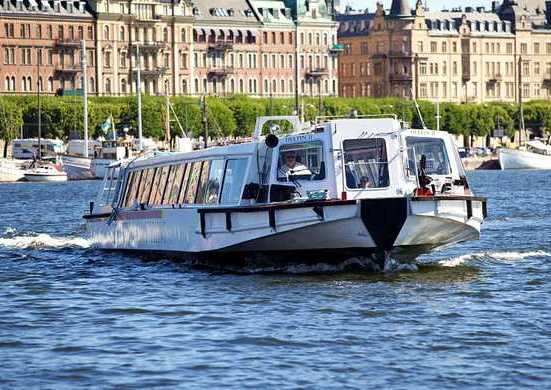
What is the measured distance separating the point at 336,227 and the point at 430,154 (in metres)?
3.62

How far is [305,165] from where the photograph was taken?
129 feet

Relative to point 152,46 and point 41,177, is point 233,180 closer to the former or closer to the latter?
point 41,177

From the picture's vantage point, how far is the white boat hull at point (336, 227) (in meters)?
37.7

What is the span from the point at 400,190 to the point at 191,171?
21.0ft

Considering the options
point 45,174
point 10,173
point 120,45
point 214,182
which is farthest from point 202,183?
point 120,45

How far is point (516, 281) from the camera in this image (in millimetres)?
38688

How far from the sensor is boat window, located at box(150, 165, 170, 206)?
45281mm

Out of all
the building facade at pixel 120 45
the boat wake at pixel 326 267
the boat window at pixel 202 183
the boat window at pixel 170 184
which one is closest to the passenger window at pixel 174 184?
the boat window at pixel 170 184

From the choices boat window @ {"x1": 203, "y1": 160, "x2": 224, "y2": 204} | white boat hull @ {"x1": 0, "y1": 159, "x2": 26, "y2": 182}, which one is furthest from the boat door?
white boat hull @ {"x1": 0, "y1": 159, "x2": 26, "y2": 182}

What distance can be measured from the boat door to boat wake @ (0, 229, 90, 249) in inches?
482

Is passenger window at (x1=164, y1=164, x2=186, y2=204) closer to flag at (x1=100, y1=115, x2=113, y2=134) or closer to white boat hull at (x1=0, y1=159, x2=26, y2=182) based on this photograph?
white boat hull at (x1=0, y1=159, x2=26, y2=182)

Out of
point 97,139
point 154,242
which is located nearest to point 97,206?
point 154,242

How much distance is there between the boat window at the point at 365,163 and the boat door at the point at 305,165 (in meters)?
0.35

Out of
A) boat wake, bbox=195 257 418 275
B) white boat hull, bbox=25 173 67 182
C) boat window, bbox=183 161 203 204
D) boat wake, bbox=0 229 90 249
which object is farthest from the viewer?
white boat hull, bbox=25 173 67 182
